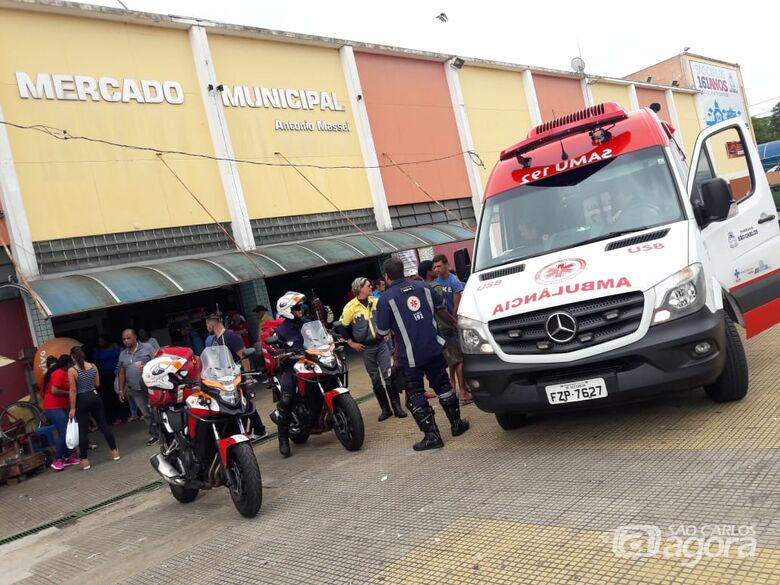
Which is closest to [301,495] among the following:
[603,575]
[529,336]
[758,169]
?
[529,336]

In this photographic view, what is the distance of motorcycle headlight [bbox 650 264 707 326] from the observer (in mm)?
4578

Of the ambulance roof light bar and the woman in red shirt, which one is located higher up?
the ambulance roof light bar

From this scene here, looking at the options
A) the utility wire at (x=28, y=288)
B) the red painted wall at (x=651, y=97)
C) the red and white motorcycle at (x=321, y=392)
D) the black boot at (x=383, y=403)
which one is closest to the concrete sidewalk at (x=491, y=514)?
the red and white motorcycle at (x=321, y=392)

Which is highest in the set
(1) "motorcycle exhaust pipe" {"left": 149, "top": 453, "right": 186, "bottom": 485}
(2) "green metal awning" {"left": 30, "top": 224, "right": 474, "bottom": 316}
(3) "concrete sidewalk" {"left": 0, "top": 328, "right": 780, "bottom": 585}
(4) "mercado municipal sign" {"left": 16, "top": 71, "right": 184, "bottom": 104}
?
(4) "mercado municipal sign" {"left": 16, "top": 71, "right": 184, "bottom": 104}

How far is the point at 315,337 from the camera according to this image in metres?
6.87

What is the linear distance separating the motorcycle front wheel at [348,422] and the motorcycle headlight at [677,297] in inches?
122

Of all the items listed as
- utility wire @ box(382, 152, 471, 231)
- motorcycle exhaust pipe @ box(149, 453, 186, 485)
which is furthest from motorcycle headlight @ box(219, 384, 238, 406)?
utility wire @ box(382, 152, 471, 231)

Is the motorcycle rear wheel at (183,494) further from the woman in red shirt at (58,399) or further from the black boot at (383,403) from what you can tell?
the woman in red shirt at (58,399)

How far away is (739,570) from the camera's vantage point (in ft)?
9.45

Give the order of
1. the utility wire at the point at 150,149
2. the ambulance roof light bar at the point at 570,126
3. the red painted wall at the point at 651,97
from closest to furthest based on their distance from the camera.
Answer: the ambulance roof light bar at the point at 570,126 < the utility wire at the point at 150,149 < the red painted wall at the point at 651,97

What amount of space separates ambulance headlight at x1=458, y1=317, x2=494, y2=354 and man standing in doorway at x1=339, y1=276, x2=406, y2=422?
2597 mm

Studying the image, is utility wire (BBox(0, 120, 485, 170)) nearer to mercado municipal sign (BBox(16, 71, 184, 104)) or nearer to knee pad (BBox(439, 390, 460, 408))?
mercado municipal sign (BBox(16, 71, 184, 104))

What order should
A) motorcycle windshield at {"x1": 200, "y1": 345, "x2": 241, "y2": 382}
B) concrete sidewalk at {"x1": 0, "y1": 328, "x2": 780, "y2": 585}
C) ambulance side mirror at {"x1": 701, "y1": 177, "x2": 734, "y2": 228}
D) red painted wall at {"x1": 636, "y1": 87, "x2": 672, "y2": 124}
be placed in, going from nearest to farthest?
concrete sidewalk at {"x1": 0, "y1": 328, "x2": 780, "y2": 585}
ambulance side mirror at {"x1": 701, "y1": 177, "x2": 734, "y2": 228}
motorcycle windshield at {"x1": 200, "y1": 345, "x2": 241, "y2": 382}
red painted wall at {"x1": 636, "y1": 87, "x2": 672, "y2": 124}

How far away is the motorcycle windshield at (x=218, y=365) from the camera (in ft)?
18.2
